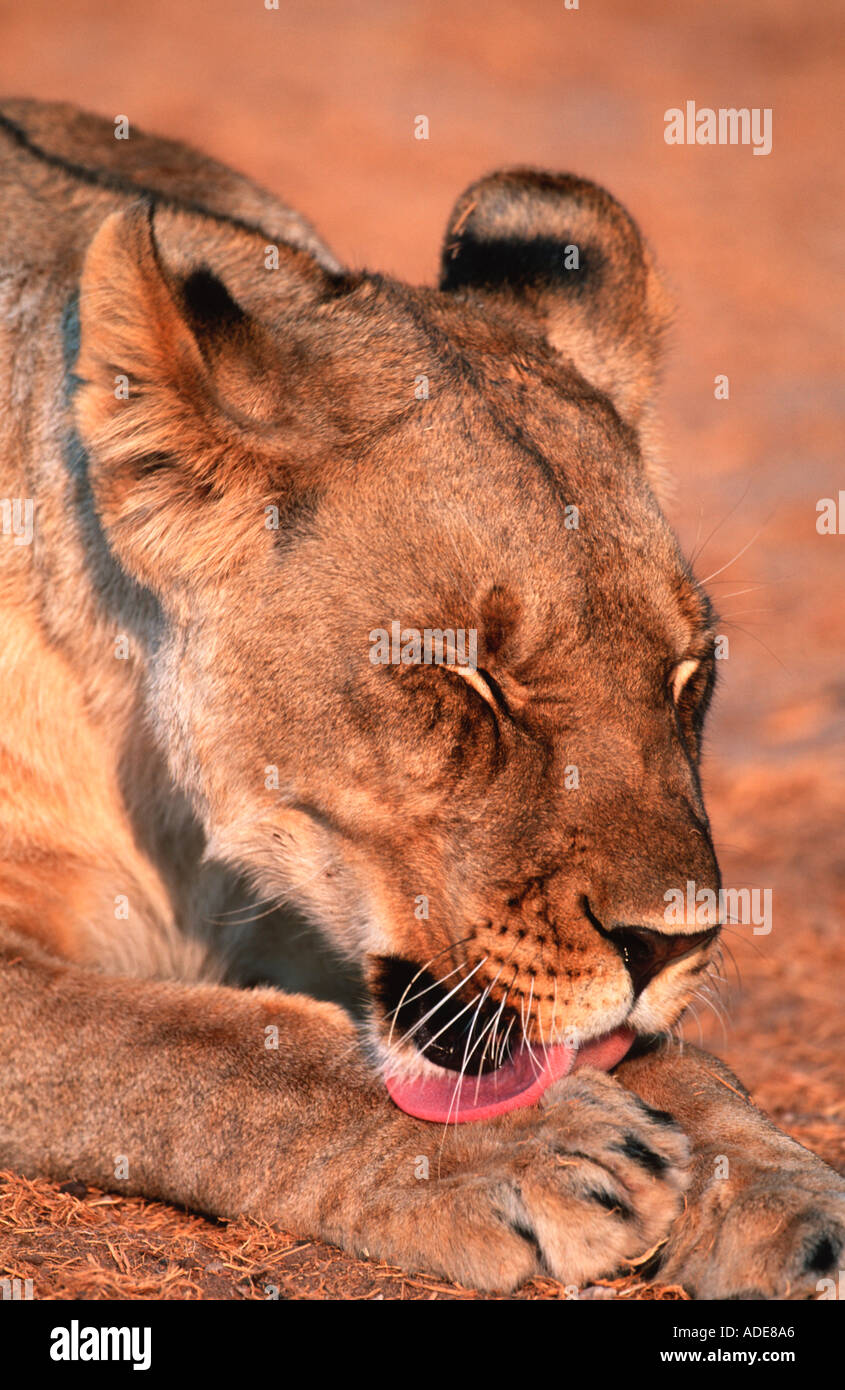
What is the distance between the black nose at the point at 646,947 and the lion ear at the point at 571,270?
1646 millimetres

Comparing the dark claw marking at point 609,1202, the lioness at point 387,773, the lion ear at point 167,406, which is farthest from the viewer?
the lion ear at point 167,406

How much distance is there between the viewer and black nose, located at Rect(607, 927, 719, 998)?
126 inches

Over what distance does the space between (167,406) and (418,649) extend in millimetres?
801

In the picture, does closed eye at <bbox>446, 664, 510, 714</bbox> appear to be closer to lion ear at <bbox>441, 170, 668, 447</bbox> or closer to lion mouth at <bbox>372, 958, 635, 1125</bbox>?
lion mouth at <bbox>372, 958, 635, 1125</bbox>

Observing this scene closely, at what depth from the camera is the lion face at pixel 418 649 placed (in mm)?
3291

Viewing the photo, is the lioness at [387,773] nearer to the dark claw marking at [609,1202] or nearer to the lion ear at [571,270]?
the dark claw marking at [609,1202]

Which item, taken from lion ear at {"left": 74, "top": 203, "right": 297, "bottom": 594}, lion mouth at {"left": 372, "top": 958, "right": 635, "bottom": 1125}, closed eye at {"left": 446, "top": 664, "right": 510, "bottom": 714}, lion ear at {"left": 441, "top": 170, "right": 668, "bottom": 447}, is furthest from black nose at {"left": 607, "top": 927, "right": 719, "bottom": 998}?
lion ear at {"left": 441, "top": 170, "right": 668, "bottom": 447}

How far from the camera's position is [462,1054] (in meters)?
3.44

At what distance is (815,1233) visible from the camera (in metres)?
2.97

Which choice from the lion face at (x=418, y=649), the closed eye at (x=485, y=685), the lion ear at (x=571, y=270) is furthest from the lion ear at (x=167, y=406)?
the lion ear at (x=571, y=270)

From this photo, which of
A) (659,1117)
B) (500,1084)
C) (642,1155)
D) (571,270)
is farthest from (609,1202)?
(571,270)

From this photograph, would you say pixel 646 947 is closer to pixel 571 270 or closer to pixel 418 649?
pixel 418 649

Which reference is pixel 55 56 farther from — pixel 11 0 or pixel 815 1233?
pixel 815 1233

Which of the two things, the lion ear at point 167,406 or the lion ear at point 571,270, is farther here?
the lion ear at point 571,270
